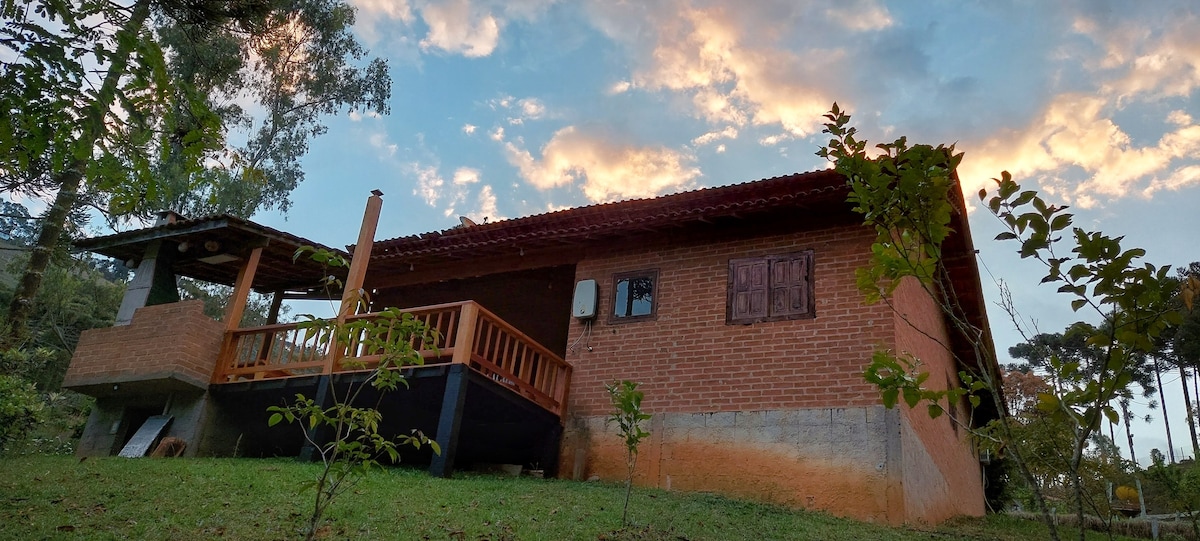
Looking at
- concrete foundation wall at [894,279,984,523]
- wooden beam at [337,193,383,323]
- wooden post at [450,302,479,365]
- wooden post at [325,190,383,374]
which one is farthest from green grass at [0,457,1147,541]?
wooden beam at [337,193,383,323]

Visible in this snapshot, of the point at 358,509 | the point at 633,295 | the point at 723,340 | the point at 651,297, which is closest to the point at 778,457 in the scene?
the point at 723,340

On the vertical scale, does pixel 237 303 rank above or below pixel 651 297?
below

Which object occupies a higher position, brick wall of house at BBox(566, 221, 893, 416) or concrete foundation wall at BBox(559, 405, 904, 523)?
brick wall of house at BBox(566, 221, 893, 416)

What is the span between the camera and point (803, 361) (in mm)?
9430

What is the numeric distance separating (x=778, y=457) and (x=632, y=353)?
7.99ft

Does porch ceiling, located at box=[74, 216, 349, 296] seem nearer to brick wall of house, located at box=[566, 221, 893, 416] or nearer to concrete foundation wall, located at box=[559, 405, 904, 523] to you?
brick wall of house, located at box=[566, 221, 893, 416]

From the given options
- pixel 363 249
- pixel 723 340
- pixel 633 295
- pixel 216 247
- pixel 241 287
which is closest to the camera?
pixel 723 340

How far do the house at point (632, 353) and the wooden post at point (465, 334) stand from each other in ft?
0.08

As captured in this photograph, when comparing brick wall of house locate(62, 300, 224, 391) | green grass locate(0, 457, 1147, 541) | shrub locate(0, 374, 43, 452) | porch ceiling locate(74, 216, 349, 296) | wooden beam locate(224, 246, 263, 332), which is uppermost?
porch ceiling locate(74, 216, 349, 296)

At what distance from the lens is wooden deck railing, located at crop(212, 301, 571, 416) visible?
9.55m

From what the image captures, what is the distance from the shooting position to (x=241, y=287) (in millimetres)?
11453

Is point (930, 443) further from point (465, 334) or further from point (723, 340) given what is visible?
point (465, 334)

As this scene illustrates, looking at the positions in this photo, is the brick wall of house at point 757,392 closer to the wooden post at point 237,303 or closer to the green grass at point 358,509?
the green grass at point 358,509

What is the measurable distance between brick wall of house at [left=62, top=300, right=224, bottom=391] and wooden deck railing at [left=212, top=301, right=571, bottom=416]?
0.32m
